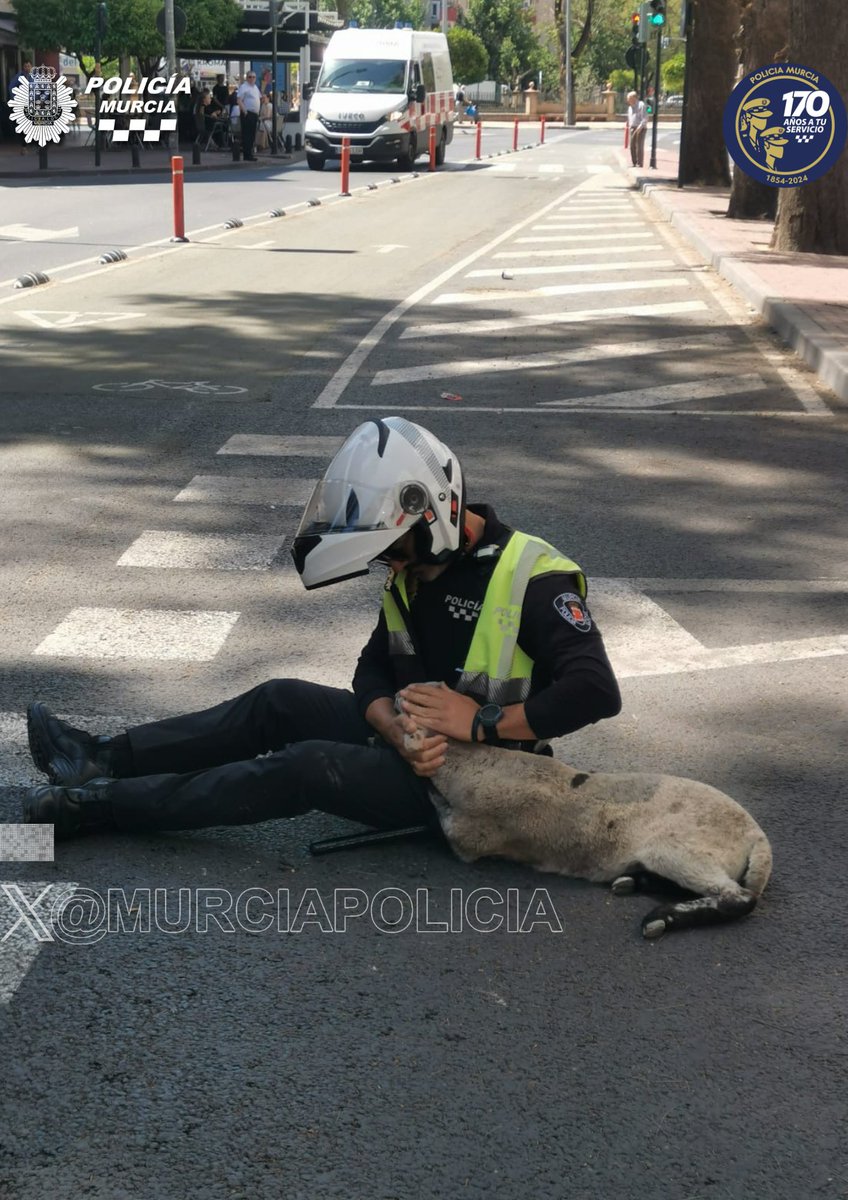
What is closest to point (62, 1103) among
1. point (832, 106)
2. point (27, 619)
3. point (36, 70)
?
point (27, 619)

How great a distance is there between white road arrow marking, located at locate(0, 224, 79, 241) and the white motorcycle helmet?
63.1ft

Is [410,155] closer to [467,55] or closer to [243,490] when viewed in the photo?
[243,490]

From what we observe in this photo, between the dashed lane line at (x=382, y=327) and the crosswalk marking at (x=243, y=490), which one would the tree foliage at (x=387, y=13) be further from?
the crosswalk marking at (x=243, y=490)

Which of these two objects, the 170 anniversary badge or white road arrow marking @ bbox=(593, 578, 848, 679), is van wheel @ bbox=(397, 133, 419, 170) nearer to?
the 170 anniversary badge

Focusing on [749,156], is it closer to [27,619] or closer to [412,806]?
[27,619]

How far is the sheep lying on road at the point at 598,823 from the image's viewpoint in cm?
403

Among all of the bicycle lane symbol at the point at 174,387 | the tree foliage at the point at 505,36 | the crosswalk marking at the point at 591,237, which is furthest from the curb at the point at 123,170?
the tree foliage at the point at 505,36

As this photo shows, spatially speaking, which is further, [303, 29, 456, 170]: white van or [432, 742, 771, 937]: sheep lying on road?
[303, 29, 456, 170]: white van

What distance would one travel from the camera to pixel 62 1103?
125 inches

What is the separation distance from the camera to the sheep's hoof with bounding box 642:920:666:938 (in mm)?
3879

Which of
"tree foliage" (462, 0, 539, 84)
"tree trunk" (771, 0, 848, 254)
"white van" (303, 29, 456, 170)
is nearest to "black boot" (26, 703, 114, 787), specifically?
"tree trunk" (771, 0, 848, 254)

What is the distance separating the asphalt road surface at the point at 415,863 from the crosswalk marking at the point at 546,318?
1.70 m

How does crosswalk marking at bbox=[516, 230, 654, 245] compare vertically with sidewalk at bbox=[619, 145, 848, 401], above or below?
below

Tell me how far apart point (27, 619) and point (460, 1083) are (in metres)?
3.56
